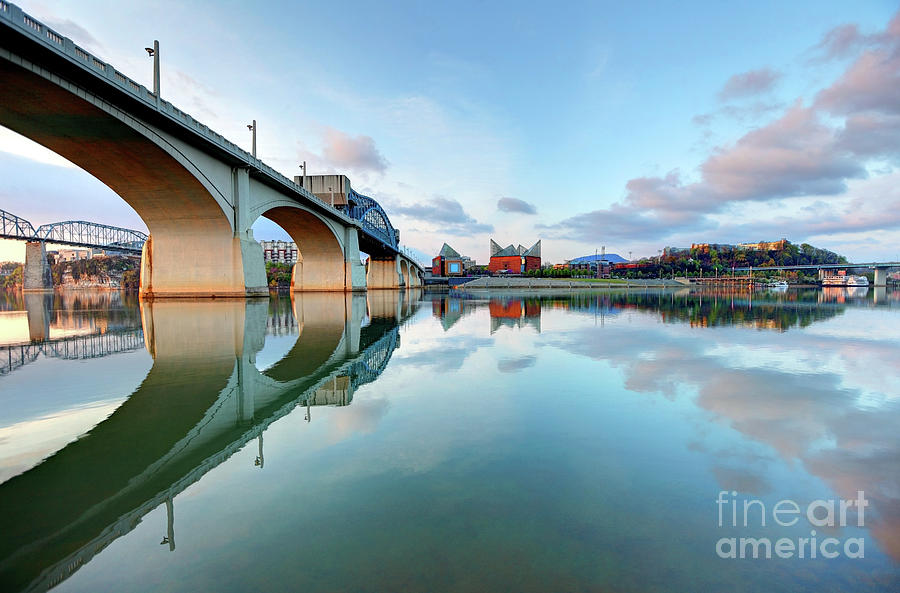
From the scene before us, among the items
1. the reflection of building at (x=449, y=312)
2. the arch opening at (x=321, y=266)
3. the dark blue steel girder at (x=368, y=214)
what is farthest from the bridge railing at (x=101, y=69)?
the dark blue steel girder at (x=368, y=214)

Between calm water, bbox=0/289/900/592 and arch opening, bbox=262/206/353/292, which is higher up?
arch opening, bbox=262/206/353/292

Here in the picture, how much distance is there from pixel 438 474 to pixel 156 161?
3261 cm

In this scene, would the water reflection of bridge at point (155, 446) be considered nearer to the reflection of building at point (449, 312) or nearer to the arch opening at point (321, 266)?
the reflection of building at point (449, 312)

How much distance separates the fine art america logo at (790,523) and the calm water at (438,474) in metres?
0.04

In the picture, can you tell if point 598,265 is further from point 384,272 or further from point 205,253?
point 205,253

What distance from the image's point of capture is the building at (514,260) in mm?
180625

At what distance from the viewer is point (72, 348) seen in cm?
1286

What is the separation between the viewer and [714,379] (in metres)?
8.66

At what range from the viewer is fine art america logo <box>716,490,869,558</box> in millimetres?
3104

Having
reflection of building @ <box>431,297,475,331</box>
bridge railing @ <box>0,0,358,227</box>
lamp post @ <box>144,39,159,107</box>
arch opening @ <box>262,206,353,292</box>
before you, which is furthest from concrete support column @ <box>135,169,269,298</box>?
arch opening @ <box>262,206,353,292</box>

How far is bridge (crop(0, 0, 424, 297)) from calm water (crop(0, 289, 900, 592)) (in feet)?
55.5

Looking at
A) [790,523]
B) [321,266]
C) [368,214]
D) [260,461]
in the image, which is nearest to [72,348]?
[260,461]

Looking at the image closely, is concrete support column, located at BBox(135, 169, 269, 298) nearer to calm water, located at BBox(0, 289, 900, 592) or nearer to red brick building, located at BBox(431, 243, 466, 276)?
calm water, located at BBox(0, 289, 900, 592)

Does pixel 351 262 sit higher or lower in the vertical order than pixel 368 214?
lower
